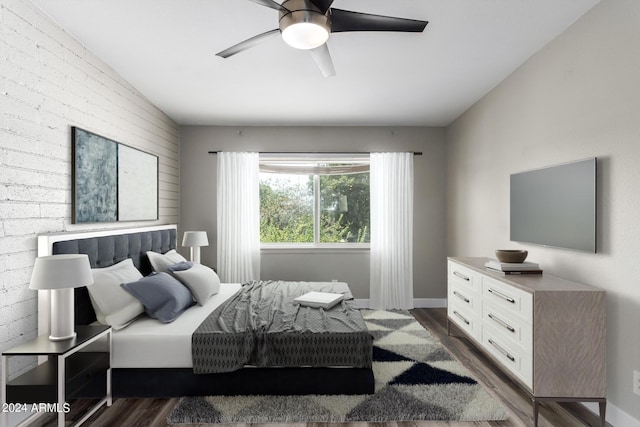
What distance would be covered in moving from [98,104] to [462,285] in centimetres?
364

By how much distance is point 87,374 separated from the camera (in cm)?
204

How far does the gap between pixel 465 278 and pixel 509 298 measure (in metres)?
0.82

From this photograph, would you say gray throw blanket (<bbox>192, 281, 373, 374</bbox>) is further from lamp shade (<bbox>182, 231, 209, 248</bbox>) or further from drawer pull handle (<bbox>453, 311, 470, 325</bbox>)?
lamp shade (<bbox>182, 231, 209, 248</bbox>)

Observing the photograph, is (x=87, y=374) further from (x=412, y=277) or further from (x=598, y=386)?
(x=412, y=277)

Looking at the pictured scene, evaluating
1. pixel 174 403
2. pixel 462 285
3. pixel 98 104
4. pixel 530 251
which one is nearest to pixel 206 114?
pixel 98 104

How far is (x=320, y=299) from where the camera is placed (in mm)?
3041

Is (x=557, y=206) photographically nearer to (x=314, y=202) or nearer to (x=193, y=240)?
(x=314, y=202)

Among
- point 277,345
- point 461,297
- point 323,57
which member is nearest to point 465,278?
point 461,297

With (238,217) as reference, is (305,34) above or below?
above

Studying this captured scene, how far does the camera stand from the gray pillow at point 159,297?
259cm

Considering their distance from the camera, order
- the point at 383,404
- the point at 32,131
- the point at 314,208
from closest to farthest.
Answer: the point at 32,131, the point at 383,404, the point at 314,208

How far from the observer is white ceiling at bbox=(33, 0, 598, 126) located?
7.16ft

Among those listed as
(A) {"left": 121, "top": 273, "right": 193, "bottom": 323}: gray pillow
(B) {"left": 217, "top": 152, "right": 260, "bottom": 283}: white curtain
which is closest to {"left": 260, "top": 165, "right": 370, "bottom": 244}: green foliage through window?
(B) {"left": 217, "top": 152, "right": 260, "bottom": 283}: white curtain

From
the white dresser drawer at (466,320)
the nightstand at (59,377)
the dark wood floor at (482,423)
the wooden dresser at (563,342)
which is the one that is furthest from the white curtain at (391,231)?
the nightstand at (59,377)
